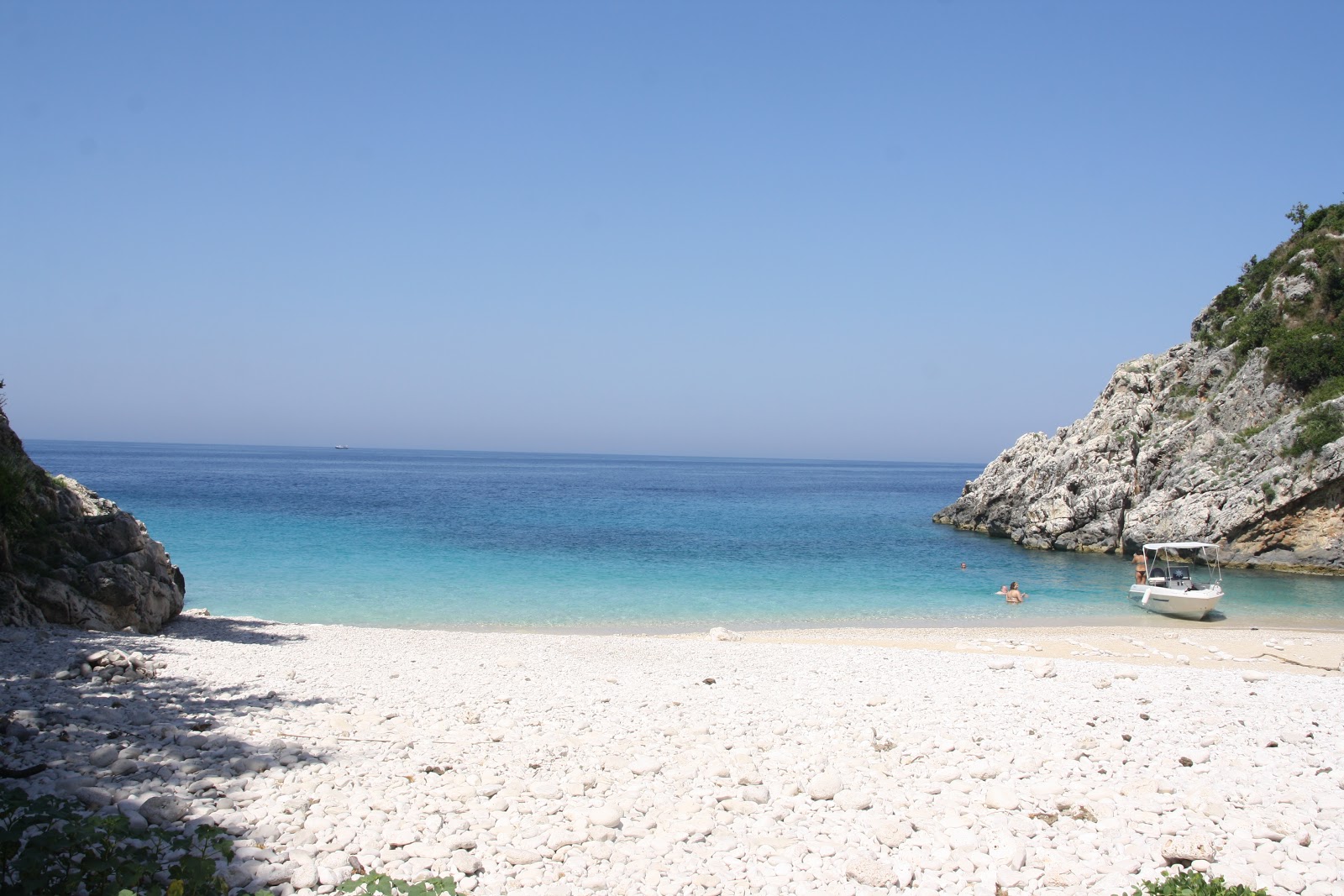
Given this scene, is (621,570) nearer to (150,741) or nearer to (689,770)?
(689,770)

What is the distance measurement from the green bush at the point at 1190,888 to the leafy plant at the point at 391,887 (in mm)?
4981

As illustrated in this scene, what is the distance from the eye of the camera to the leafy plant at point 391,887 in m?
5.45

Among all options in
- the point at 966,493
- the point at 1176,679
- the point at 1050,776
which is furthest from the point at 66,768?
the point at 966,493

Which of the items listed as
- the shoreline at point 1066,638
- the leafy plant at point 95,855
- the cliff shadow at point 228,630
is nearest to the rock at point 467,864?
the leafy plant at point 95,855

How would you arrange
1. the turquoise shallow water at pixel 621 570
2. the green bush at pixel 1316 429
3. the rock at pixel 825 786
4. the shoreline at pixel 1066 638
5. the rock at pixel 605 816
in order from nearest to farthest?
the rock at pixel 605 816, the rock at pixel 825 786, the shoreline at pixel 1066 638, the turquoise shallow water at pixel 621 570, the green bush at pixel 1316 429

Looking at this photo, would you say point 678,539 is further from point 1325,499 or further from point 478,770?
point 478,770

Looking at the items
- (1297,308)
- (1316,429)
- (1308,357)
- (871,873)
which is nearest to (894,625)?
(871,873)

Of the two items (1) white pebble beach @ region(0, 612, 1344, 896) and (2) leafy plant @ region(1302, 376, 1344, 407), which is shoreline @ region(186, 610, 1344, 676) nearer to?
(1) white pebble beach @ region(0, 612, 1344, 896)

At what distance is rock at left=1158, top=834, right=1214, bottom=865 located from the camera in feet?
22.3

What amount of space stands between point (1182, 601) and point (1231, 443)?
20.8 m

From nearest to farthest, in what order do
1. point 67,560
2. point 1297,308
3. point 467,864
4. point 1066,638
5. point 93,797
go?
point 467,864 < point 93,797 < point 67,560 < point 1066,638 < point 1297,308

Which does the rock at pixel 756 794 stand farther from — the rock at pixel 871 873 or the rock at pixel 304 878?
the rock at pixel 304 878

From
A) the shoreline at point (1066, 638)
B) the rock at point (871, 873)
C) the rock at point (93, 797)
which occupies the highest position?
the rock at point (93, 797)

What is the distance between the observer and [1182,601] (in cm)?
2634
